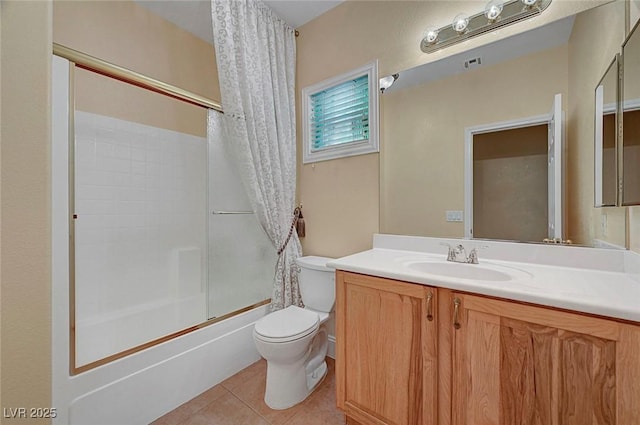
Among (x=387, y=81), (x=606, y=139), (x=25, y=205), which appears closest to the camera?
(x=25, y=205)


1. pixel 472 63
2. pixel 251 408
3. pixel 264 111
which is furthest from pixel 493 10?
pixel 251 408

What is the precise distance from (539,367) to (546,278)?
0.37 meters

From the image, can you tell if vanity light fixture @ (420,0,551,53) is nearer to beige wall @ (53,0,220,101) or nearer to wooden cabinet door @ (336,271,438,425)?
wooden cabinet door @ (336,271,438,425)

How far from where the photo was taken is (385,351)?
1.20 metres

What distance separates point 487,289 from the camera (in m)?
0.95

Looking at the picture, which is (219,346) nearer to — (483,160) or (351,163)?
(351,163)

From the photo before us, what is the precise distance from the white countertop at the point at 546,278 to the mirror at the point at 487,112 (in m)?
0.09

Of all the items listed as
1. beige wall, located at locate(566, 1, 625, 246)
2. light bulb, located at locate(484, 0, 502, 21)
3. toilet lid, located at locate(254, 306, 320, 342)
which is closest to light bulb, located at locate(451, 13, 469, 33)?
light bulb, located at locate(484, 0, 502, 21)

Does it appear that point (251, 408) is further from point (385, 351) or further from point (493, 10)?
point (493, 10)

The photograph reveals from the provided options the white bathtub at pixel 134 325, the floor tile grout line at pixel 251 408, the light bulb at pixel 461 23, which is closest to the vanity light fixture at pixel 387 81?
the light bulb at pixel 461 23

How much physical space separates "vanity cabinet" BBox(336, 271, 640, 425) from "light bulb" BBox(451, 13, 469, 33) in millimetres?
1464

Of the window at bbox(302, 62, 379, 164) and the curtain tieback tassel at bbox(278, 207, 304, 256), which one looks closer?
the window at bbox(302, 62, 379, 164)

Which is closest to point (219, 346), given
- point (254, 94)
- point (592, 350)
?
point (254, 94)

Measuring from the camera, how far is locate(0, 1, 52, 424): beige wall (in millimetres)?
635
